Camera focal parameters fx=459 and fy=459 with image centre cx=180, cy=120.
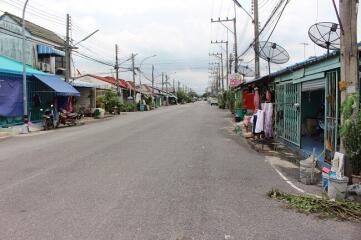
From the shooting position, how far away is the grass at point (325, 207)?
7078 mm

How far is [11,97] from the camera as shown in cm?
2594

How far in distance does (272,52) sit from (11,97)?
1479cm

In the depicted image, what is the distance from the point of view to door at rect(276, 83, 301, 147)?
1559 cm

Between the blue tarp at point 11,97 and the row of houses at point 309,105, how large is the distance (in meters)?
13.7

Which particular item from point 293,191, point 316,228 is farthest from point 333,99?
point 316,228

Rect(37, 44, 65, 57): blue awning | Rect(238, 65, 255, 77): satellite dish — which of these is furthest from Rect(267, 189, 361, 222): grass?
Rect(37, 44, 65, 57): blue awning

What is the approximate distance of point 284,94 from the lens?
1797 centimetres

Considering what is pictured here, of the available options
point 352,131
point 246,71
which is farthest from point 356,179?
point 246,71

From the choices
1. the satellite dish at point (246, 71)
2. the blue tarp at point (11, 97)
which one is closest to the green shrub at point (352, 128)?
the blue tarp at point (11, 97)

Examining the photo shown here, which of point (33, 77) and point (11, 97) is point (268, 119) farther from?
point (33, 77)

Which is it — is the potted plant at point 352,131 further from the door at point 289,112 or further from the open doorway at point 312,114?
the open doorway at point 312,114

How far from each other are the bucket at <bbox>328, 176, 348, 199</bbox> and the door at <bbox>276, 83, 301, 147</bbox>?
715 centimetres

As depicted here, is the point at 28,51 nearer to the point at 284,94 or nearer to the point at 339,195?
the point at 284,94

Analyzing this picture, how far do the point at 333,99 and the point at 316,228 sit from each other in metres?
5.92
